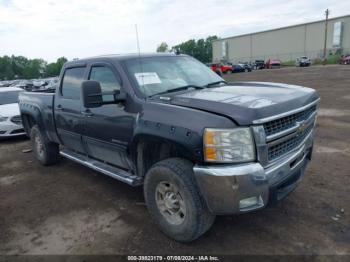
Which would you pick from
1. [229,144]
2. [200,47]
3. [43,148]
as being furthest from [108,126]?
[200,47]

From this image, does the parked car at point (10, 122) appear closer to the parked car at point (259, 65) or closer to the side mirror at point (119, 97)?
the side mirror at point (119, 97)

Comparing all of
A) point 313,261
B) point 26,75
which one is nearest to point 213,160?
point 313,261

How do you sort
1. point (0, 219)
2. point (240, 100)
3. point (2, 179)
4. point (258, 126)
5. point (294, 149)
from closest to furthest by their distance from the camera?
1. point (258, 126)
2. point (240, 100)
3. point (294, 149)
4. point (0, 219)
5. point (2, 179)

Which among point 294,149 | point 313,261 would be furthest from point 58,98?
point 313,261

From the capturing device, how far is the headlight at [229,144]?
2.61 meters

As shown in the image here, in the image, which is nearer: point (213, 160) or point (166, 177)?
point (213, 160)

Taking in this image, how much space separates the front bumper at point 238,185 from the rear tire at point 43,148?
3.92 meters

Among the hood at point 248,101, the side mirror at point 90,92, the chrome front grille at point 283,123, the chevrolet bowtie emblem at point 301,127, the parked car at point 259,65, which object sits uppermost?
the side mirror at point 90,92

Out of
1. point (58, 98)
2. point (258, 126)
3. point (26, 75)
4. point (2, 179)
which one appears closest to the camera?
point (258, 126)

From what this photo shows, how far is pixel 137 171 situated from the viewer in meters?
3.59

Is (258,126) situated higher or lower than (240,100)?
lower

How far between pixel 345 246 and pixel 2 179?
5.38 meters

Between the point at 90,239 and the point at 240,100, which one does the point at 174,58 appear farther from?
the point at 90,239

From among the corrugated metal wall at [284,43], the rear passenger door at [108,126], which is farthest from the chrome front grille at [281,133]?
the corrugated metal wall at [284,43]
